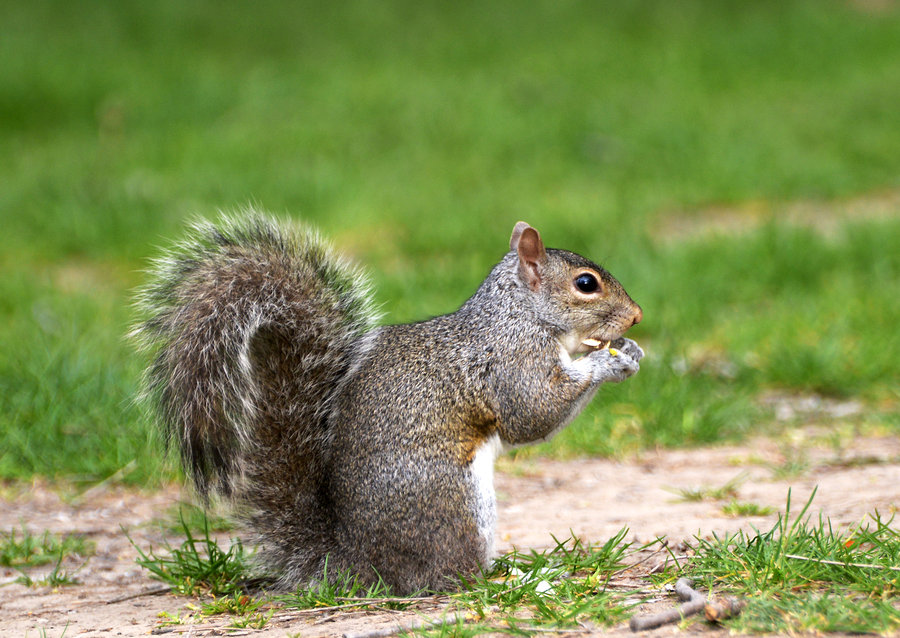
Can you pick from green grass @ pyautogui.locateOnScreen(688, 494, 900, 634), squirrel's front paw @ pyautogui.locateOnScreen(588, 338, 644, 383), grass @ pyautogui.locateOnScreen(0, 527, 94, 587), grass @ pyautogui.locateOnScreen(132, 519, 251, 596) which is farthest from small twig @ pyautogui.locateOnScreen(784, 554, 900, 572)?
grass @ pyautogui.locateOnScreen(0, 527, 94, 587)

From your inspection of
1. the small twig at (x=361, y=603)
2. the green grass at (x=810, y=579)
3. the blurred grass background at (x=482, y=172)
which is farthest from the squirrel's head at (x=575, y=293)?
the blurred grass background at (x=482, y=172)

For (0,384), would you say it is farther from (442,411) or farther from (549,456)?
(442,411)

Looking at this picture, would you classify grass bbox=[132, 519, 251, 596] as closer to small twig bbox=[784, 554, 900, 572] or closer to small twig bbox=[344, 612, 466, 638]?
small twig bbox=[344, 612, 466, 638]

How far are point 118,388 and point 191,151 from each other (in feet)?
11.6

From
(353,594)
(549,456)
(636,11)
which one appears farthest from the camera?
(636,11)

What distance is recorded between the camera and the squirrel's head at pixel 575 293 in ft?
8.20

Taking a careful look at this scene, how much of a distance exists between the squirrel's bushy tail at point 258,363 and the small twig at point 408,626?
0.39 meters

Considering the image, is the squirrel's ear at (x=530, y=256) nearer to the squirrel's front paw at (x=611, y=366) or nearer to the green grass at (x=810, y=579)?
the squirrel's front paw at (x=611, y=366)

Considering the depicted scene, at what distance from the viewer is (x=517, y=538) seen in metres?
2.66

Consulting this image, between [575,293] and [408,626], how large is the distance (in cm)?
90

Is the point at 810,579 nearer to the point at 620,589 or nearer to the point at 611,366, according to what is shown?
the point at 620,589

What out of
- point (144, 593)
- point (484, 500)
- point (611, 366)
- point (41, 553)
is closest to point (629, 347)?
point (611, 366)

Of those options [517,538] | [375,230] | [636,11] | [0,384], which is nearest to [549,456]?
[517,538]

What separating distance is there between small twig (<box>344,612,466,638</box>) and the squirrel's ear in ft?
2.73
